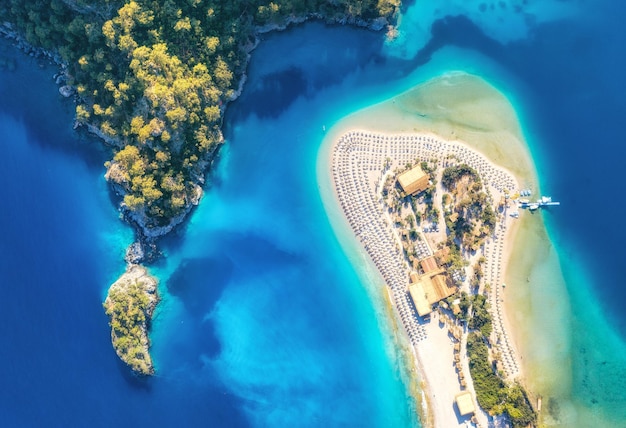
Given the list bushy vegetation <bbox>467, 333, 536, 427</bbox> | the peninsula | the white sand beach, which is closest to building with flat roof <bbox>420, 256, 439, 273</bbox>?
the white sand beach

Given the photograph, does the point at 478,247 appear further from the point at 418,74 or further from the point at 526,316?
the point at 418,74

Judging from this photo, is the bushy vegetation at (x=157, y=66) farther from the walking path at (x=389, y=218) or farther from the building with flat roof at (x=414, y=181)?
the building with flat roof at (x=414, y=181)

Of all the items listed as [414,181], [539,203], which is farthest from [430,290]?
[539,203]

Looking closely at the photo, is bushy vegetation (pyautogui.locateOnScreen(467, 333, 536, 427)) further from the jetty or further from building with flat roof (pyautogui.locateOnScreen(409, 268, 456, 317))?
the jetty

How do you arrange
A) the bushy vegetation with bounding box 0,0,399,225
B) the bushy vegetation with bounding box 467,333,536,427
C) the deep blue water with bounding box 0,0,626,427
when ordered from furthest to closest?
the deep blue water with bounding box 0,0,626,427
the bushy vegetation with bounding box 467,333,536,427
the bushy vegetation with bounding box 0,0,399,225

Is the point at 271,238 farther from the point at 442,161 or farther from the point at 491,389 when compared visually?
the point at 491,389
